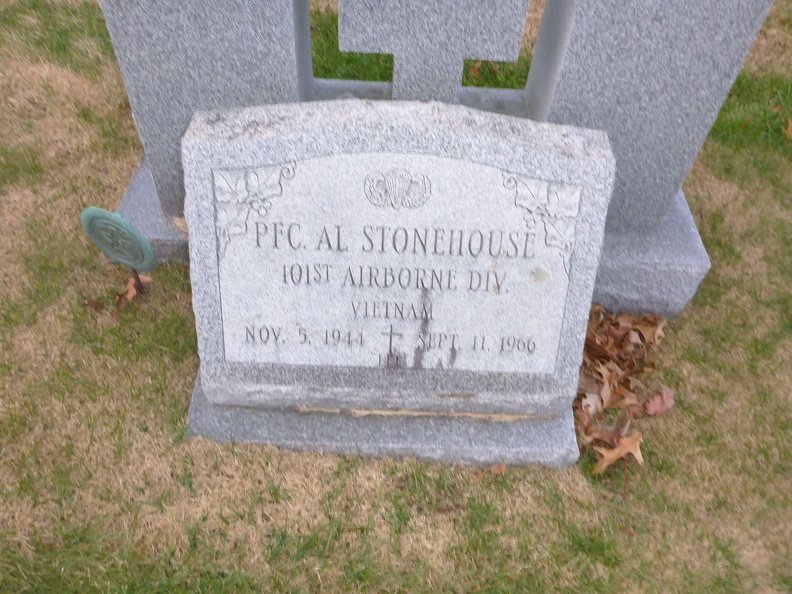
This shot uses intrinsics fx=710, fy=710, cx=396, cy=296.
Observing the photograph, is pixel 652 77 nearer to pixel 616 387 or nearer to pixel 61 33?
pixel 616 387

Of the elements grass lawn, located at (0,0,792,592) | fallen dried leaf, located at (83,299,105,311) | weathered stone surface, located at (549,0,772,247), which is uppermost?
weathered stone surface, located at (549,0,772,247)

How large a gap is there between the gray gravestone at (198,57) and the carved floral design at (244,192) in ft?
2.00

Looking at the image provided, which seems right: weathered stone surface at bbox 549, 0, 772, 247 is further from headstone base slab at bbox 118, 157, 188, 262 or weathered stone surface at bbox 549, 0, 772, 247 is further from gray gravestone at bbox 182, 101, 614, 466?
headstone base slab at bbox 118, 157, 188, 262

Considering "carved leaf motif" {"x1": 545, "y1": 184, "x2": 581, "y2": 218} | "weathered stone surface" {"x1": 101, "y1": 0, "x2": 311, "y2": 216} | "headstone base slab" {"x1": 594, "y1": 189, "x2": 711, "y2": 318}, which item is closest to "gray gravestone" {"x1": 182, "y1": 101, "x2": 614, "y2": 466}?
"carved leaf motif" {"x1": 545, "y1": 184, "x2": 581, "y2": 218}

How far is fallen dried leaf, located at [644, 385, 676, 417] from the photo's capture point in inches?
120

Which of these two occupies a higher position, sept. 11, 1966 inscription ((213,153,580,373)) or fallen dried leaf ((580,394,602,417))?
sept. 11, 1966 inscription ((213,153,580,373))

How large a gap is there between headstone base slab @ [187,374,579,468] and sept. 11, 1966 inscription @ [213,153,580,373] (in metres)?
0.27

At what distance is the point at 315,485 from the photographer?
2.72 metres

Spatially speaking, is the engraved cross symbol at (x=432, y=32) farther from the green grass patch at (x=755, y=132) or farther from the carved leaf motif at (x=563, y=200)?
the green grass patch at (x=755, y=132)

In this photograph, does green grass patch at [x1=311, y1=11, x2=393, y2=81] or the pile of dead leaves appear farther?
green grass patch at [x1=311, y1=11, x2=393, y2=81]

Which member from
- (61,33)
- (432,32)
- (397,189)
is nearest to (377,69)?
(432,32)

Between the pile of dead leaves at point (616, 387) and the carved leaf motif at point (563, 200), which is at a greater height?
the carved leaf motif at point (563, 200)

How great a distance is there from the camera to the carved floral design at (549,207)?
8.05 feet

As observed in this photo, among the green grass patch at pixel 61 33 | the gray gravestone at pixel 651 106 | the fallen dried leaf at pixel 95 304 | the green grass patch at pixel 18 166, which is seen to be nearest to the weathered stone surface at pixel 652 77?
the gray gravestone at pixel 651 106
